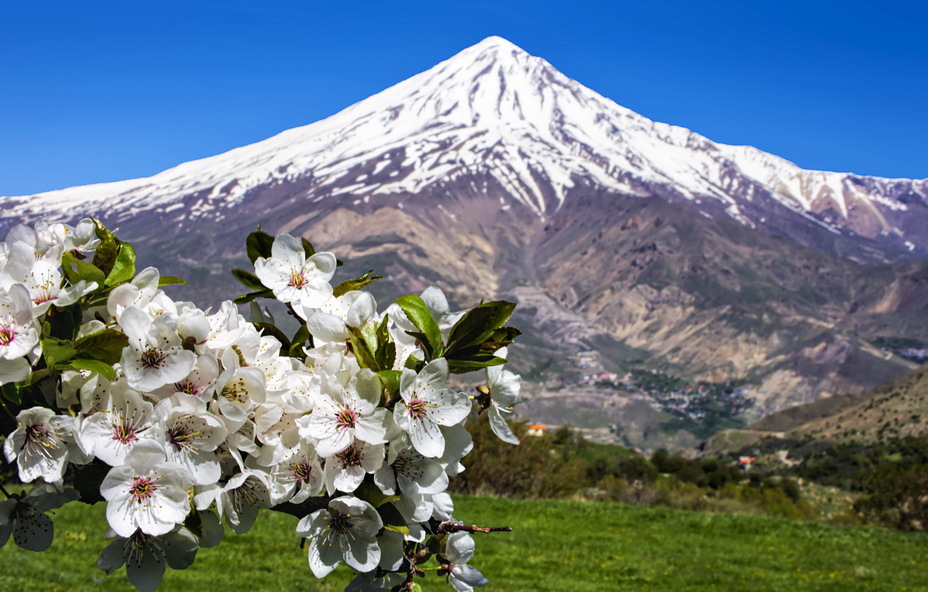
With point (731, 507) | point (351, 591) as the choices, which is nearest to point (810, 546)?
point (731, 507)

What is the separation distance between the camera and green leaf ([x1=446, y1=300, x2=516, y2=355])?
1612 millimetres

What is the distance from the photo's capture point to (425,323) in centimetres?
159

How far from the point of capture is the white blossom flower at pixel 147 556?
152 cm

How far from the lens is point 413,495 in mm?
1560

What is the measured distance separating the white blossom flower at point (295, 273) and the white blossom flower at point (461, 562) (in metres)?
0.59

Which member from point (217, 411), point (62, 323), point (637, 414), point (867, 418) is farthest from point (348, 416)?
point (637, 414)

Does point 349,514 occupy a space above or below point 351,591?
above

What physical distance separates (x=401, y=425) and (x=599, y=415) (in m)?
181

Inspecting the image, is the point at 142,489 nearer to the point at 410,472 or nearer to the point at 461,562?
the point at 410,472

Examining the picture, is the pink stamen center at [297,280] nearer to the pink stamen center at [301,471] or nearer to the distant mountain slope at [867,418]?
the pink stamen center at [301,471]

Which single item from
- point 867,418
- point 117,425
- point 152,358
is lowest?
point 867,418

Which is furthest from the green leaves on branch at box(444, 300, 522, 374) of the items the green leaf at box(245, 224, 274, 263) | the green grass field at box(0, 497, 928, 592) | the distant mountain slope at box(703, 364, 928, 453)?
the distant mountain slope at box(703, 364, 928, 453)

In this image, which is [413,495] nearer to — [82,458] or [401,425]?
[401,425]

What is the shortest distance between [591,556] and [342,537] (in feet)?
29.0
